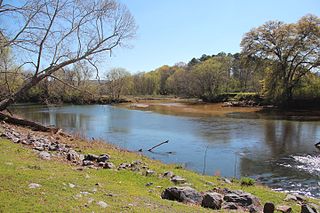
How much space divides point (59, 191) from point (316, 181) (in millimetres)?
12545

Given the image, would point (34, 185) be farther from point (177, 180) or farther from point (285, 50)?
point (285, 50)

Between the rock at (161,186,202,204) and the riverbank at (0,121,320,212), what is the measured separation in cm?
28

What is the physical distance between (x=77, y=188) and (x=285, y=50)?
56.1m

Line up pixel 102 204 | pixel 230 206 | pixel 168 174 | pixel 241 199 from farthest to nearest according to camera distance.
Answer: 1. pixel 168 174
2. pixel 241 199
3. pixel 230 206
4. pixel 102 204

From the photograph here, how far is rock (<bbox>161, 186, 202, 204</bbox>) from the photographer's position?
380 inches

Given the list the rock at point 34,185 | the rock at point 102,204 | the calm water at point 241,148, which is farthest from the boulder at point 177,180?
the rock at point 34,185

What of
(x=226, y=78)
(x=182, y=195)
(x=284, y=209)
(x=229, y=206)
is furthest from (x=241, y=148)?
(x=226, y=78)

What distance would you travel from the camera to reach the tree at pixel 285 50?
55.9 metres

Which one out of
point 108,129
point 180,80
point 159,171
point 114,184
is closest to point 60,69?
point 108,129

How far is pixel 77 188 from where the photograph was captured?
9062 mm

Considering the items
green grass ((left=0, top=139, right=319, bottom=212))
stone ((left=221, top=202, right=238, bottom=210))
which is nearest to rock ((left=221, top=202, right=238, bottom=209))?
stone ((left=221, top=202, right=238, bottom=210))

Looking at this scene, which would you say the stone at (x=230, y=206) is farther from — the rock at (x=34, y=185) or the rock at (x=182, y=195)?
the rock at (x=34, y=185)

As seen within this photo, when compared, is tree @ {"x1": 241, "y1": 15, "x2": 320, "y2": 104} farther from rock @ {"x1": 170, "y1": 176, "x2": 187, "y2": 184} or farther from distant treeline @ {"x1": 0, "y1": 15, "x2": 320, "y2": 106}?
rock @ {"x1": 170, "y1": 176, "x2": 187, "y2": 184}

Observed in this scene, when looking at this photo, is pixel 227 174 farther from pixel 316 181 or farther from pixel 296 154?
pixel 296 154
